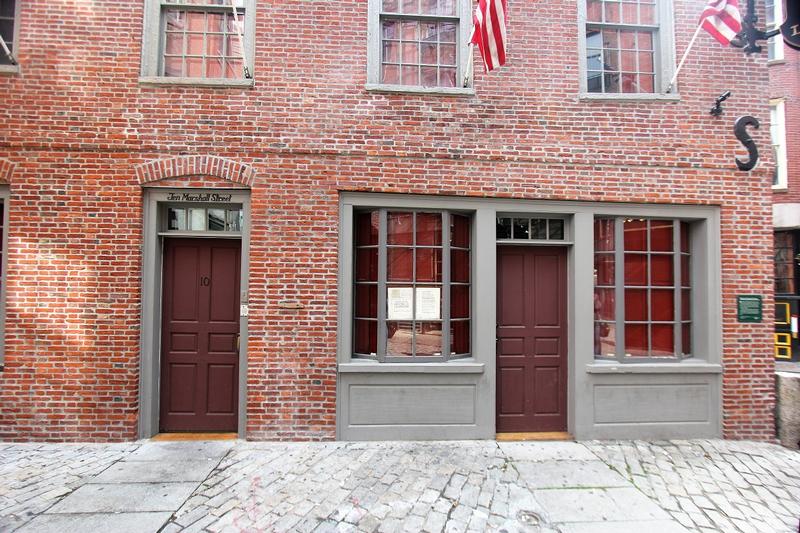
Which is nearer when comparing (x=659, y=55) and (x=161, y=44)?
(x=161, y=44)

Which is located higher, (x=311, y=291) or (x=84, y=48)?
(x=84, y=48)

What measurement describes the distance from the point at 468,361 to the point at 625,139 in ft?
12.4

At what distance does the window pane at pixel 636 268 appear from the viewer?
226 inches

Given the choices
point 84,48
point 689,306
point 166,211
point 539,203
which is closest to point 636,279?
point 689,306

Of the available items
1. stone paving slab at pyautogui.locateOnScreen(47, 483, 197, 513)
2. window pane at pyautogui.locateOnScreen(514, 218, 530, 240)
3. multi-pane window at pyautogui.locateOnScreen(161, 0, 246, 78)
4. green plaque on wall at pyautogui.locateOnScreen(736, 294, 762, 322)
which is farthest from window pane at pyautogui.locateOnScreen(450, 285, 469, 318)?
multi-pane window at pyautogui.locateOnScreen(161, 0, 246, 78)

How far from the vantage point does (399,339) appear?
5453 millimetres

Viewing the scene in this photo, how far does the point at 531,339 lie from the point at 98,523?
5120 millimetres

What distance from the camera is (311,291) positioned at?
17.3 feet

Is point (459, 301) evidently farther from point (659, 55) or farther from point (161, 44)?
point (161, 44)

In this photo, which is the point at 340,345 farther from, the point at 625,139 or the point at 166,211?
the point at 625,139

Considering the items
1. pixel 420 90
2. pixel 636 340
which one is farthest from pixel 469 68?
pixel 636 340

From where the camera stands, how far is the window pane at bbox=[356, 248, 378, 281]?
5.50 m

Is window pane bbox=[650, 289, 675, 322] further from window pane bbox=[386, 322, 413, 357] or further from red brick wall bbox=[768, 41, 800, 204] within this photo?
red brick wall bbox=[768, 41, 800, 204]

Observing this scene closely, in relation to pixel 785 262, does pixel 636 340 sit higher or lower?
lower
